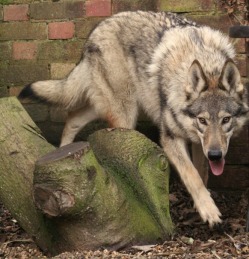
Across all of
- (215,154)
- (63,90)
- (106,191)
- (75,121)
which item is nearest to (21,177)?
(106,191)

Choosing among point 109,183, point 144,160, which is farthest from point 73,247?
→ point 144,160

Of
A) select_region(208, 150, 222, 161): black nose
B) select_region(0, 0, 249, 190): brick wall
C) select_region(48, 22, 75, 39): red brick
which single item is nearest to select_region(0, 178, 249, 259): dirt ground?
select_region(0, 0, 249, 190): brick wall

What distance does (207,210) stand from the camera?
3896mm

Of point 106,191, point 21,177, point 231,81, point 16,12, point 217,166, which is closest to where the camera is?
point 106,191

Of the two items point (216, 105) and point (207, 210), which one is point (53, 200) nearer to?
point (207, 210)

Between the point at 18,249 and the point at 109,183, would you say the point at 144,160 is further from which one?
the point at 18,249

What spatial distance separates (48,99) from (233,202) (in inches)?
68.2

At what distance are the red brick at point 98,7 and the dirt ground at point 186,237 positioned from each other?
154 centimetres

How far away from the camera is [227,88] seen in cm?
402

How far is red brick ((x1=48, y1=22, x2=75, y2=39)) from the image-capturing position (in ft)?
16.9

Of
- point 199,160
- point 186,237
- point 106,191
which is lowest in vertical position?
point 186,237

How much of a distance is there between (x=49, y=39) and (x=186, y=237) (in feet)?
8.01

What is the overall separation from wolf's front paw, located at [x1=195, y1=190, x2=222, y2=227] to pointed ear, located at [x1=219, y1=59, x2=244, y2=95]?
2.36ft

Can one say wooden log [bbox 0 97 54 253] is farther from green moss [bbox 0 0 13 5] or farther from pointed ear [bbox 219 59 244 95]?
green moss [bbox 0 0 13 5]
